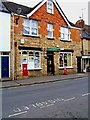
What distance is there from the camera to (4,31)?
2248 centimetres

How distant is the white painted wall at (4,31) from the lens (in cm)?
2219

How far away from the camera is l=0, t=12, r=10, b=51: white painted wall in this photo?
72.8ft

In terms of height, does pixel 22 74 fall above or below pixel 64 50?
below

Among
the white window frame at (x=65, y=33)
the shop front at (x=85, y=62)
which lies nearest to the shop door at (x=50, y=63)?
the white window frame at (x=65, y=33)

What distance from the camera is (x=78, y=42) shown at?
33.6 metres

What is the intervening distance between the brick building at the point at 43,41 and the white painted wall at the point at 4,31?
3.04ft

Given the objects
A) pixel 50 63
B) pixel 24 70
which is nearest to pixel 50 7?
pixel 50 63

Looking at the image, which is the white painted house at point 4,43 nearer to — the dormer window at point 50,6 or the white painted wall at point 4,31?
the white painted wall at point 4,31

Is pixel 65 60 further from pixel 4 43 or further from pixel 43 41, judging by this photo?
pixel 4 43

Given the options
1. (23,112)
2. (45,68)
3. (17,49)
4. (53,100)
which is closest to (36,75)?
(45,68)

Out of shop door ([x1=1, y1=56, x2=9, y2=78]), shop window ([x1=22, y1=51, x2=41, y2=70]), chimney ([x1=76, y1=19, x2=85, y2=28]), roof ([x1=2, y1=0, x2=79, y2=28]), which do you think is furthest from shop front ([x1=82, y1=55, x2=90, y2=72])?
shop door ([x1=1, y1=56, x2=9, y2=78])

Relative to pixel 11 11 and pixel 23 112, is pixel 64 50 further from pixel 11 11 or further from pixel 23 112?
pixel 23 112

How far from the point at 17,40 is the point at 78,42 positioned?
1234 cm

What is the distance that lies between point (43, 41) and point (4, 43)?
5.73 m
